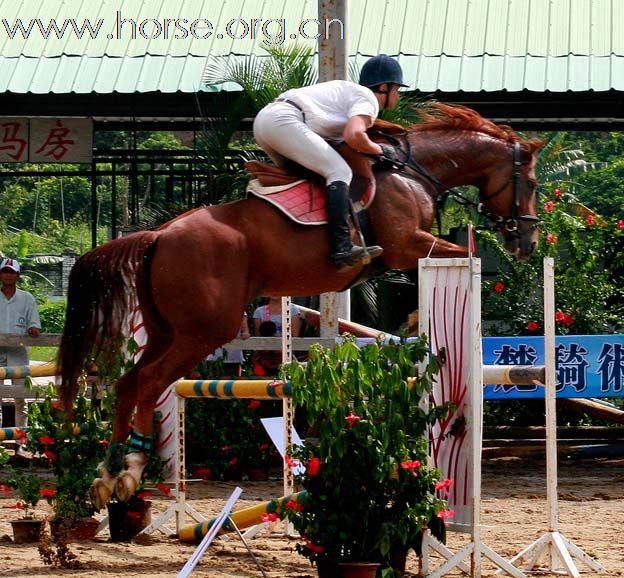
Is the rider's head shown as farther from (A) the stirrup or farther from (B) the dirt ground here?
(B) the dirt ground

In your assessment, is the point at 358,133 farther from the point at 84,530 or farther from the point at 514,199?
the point at 84,530

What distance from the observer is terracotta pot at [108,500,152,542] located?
636cm

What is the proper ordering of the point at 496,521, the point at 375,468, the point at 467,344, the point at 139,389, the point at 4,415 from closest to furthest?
the point at 375,468, the point at 467,344, the point at 139,389, the point at 496,521, the point at 4,415

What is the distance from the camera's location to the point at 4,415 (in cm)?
1129

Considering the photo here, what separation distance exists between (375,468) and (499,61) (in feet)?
22.4

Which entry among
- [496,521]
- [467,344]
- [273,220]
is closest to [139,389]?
[273,220]

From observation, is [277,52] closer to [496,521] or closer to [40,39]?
[40,39]

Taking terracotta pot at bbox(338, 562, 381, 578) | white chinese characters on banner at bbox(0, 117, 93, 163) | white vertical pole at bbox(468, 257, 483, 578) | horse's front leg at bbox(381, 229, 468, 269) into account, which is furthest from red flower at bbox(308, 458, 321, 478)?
white chinese characters on banner at bbox(0, 117, 93, 163)

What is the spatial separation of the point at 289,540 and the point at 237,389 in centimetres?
97

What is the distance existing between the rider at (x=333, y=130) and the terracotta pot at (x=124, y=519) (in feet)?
5.64

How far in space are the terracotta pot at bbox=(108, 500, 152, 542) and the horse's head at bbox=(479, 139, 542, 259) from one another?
2.40 m

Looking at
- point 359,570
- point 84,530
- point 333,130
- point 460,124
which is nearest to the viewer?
point 359,570

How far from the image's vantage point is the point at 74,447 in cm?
623

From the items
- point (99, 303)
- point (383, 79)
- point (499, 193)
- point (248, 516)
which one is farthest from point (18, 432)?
point (499, 193)
